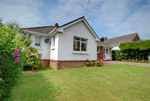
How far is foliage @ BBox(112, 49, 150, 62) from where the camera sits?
50.4 feet

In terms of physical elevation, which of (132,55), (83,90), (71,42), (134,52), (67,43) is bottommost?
(83,90)

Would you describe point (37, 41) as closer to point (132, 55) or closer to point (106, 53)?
point (106, 53)

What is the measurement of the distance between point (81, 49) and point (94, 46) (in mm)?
2546

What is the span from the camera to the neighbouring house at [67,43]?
7.81 metres

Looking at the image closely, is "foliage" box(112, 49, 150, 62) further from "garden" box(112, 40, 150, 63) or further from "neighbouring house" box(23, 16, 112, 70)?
"neighbouring house" box(23, 16, 112, 70)

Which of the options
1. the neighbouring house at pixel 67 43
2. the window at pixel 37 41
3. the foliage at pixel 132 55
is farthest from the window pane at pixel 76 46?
the foliage at pixel 132 55

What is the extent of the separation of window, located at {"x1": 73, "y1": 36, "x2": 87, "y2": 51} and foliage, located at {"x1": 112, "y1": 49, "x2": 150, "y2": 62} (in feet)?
45.6

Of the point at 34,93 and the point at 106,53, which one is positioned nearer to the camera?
the point at 34,93

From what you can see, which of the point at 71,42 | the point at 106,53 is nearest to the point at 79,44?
the point at 71,42

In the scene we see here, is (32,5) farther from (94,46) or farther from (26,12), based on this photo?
(94,46)

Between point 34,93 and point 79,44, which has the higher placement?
point 79,44

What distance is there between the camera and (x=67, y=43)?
8.27 m

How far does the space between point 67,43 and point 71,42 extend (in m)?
0.55

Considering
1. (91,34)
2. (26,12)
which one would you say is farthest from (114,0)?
(26,12)
